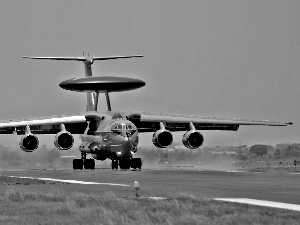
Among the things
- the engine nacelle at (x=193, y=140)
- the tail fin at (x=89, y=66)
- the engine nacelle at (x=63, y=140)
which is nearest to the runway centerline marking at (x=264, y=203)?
the engine nacelle at (x=63, y=140)

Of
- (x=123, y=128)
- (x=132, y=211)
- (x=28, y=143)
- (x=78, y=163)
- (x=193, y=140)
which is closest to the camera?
(x=132, y=211)

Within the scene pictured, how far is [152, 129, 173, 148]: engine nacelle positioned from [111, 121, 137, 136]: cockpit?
10.5ft

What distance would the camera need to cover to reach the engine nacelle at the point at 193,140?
56.1m

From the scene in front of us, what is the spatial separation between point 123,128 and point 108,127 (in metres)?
1.79

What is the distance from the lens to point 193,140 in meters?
56.3

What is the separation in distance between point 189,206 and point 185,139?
36.9 meters

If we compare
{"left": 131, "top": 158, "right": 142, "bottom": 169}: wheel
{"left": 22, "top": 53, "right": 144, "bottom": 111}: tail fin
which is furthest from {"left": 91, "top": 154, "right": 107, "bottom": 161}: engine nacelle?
{"left": 22, "top": 53, "right": 144, "bottom": 111}: tail fin

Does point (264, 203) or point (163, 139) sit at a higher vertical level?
point (163, 139)

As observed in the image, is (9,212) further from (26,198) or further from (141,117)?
A: (141,117)

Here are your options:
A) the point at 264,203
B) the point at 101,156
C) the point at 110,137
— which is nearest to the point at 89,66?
the point at 101,156

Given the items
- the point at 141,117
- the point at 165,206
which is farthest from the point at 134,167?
the point at 165,206

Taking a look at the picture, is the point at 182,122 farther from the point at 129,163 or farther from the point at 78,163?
the point at 78,163

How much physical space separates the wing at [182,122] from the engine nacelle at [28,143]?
27.4 feet

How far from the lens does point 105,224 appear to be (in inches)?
620
